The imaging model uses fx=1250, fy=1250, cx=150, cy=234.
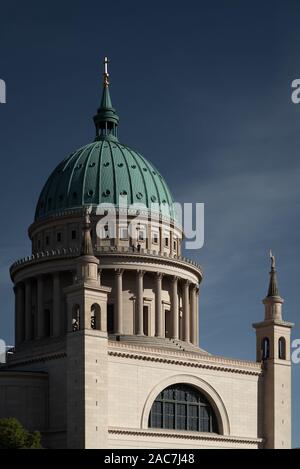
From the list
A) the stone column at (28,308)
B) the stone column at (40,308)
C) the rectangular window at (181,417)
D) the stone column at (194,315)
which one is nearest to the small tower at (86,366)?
the rectangular window at (181,417)

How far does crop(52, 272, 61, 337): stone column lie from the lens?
124938mm

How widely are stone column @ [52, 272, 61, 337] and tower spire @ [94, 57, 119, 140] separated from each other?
21.0 m

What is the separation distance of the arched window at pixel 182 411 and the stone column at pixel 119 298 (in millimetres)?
11228

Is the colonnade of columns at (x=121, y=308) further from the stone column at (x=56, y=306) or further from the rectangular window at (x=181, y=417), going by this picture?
the rectangular window at (x=181, y=417)

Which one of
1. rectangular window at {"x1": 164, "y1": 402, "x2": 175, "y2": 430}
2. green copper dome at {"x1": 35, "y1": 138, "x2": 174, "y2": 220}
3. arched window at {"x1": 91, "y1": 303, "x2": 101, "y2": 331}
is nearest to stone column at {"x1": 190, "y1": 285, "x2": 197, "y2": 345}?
green copper dome at {"x1": 35, "y1": 138, "x2": 174, "y2": 220}

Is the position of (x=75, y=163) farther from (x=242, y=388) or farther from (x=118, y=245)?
(x=242, y=388)

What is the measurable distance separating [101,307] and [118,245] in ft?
68.5

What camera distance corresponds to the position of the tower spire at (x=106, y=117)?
141 meters

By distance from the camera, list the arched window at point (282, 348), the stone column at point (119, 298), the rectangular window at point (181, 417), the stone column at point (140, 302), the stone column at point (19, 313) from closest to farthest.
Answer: the rectangular window at point (181, 417) → the stone column at point (119, 298) → the arched window at point (282, 348) → the stone column at point (140, 302) → the stone column at point (19, 313)

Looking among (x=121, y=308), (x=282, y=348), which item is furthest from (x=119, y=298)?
(x=282, y=348)

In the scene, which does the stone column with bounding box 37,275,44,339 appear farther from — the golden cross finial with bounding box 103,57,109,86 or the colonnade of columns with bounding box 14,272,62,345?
the golden cross finial with bounding box 103,57,109,86

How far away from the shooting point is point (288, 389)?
124 m

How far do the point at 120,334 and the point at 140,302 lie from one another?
4.64m

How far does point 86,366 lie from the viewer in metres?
105
